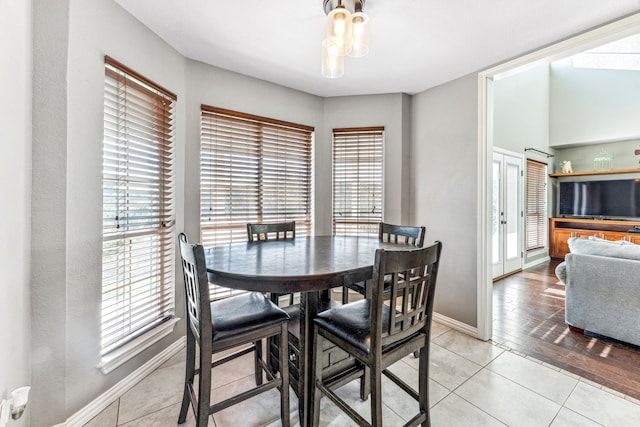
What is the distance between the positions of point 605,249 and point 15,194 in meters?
4.14

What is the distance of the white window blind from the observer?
1.75 m

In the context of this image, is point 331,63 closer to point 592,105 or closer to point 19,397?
point 19,397

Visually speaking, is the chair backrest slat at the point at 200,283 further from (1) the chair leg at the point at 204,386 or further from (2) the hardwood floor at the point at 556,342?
(2) the hardwood floor at the point at 556,342

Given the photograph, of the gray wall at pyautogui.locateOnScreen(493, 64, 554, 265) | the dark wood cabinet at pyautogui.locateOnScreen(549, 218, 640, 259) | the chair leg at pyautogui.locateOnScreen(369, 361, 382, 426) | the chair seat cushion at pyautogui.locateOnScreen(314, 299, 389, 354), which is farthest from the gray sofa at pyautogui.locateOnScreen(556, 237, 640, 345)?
the dark wood cabinet at pyautogui.locateOnScreen(549, 218, 640, 259)

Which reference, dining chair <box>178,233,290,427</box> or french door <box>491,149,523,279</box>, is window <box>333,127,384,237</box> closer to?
dining chair <box>178,233,290,427</box>

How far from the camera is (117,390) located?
5.78 feet

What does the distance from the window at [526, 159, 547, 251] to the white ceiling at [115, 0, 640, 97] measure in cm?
381

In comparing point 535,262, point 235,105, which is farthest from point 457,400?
point 535,262

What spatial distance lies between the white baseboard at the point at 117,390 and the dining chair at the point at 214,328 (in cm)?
54

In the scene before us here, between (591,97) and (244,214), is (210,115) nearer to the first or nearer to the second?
(244,214)

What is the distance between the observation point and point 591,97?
5488 mm

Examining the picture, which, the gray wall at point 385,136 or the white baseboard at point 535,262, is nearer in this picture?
the gray wall at point 385,136

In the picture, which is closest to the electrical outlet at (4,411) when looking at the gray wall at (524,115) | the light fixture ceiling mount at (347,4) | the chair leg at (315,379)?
the chair leg at (315,379)

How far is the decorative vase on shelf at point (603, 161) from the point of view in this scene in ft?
17.8
